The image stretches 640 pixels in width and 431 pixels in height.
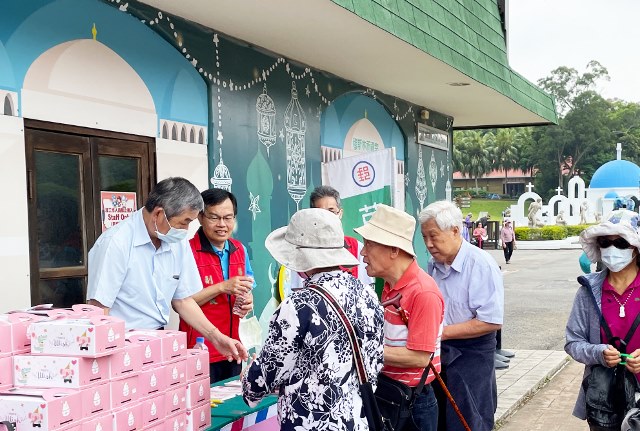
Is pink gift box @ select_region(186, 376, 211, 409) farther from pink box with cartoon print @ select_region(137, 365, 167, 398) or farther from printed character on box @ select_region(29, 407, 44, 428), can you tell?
printed character on box @ select_region(29, 407, 44, 428)

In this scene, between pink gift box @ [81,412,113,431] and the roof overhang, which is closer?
pink gift box @ [81,412,113,431]

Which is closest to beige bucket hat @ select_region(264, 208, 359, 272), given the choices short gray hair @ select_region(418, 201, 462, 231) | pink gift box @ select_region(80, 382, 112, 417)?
pink gift box @ select_region(80, 382, 112, 417)

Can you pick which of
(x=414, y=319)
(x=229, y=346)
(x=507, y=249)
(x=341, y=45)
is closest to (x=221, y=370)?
(x=229, y=346)

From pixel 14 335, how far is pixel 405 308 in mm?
1696

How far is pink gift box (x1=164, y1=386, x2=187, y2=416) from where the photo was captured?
10.3 ft

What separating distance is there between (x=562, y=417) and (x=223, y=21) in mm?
4659

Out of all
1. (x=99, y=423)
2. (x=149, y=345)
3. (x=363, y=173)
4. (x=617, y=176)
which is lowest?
(x=99, y=423)

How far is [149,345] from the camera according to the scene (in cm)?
308

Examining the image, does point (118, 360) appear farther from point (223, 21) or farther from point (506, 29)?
point (506, 29)

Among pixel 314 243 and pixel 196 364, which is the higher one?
pixel 314 243

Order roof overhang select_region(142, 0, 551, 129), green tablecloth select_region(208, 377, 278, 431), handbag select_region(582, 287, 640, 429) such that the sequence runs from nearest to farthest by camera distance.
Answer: green tablecloth select_region(208, 377, 278, 431)
handbag select_region(582, 287, 640, 429)
roof overhang select_region(142, 0, 551, 129)

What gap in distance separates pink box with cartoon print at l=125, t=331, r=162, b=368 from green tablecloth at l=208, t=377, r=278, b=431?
0.42 meters

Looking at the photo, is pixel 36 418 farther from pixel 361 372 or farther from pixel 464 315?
pixel 464 315

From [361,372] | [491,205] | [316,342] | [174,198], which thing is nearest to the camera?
[316,342]
